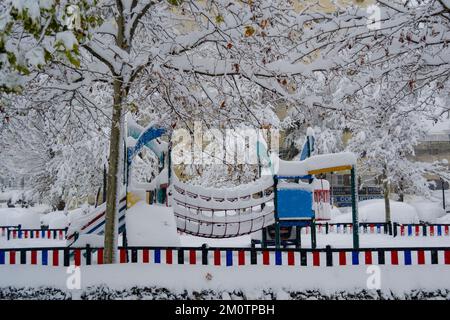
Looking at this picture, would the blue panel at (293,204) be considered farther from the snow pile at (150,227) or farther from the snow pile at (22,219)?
the snow pile at (22,219)

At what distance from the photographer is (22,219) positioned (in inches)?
1080

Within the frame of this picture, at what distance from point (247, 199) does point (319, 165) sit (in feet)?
9.24

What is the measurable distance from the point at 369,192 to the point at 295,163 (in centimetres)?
2865

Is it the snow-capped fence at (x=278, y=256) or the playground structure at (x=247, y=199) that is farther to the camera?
the playground structure at (x=247, y=199)

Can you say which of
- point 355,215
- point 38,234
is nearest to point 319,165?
point 355,215

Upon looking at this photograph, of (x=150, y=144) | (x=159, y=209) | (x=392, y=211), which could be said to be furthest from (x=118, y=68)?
(x=392, y=211)

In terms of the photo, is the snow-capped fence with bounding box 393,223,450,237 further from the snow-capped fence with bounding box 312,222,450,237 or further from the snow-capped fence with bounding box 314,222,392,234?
the snow-capped fence with bounding box 314,222,392,234

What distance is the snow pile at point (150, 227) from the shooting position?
10.9m

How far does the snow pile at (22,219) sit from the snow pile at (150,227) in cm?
1783

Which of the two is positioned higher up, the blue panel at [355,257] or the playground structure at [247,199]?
the playground structure at [247,199]

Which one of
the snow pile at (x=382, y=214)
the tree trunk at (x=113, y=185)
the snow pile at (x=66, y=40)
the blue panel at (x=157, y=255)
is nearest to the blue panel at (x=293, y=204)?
the blue panel at (x=157, y=255)

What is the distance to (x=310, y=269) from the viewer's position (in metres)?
8.25

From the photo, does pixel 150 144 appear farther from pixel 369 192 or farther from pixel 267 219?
pixel 369 192

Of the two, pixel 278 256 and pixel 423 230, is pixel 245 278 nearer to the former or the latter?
pixel 278 256
